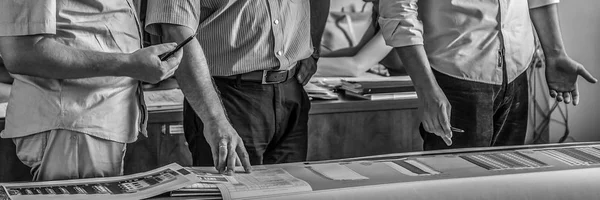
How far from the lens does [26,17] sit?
4.90 ft

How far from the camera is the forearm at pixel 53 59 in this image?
152cm

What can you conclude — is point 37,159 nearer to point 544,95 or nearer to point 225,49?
point 225,49

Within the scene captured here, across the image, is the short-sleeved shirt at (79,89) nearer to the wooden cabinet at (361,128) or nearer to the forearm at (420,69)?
the forearm at (420,69)

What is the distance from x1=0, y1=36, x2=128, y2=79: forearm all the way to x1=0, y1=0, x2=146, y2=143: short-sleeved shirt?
31 mm

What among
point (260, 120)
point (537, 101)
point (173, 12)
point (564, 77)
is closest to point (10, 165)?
point (260, 120)

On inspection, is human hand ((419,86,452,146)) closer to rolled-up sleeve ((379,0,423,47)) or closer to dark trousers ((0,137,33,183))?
rolled-up sleeve ((379,0,423,47))

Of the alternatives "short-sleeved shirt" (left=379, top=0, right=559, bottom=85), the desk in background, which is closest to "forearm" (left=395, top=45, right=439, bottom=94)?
"short-sleeved shirt" (left=379, top=0, right=559, bottom=85)

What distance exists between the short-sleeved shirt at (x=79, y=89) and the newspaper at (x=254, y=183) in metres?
0.23

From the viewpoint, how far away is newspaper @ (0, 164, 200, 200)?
1.41 meters

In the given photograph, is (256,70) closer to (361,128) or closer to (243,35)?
(243,35)

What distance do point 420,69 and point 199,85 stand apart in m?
0.64

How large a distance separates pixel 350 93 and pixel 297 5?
1.32m

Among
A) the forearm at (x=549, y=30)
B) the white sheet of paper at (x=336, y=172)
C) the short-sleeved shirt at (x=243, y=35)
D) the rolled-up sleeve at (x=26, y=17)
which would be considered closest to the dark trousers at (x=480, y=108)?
the forearm at (x=549, y=30)

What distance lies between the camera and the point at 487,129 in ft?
7.43
